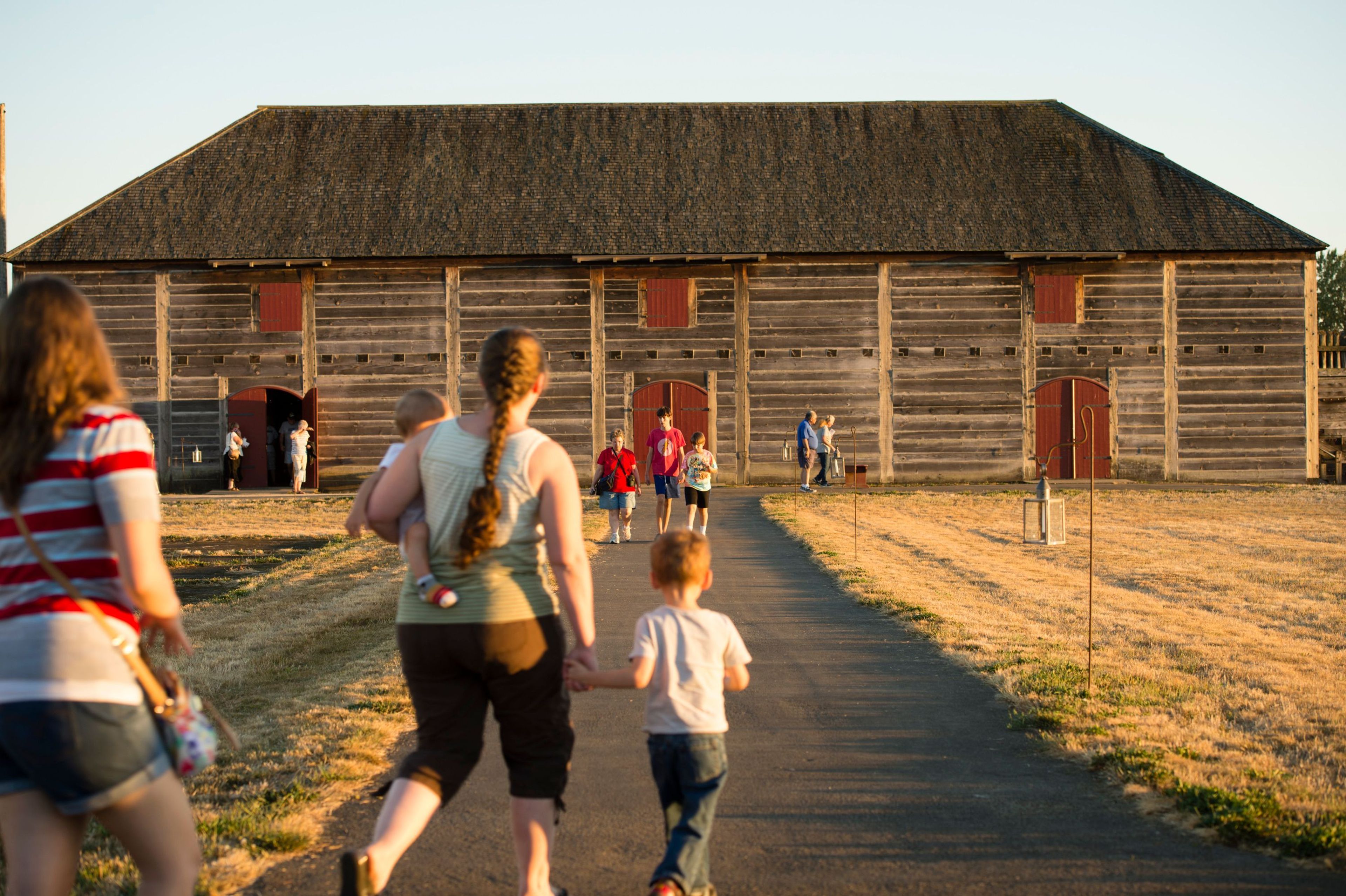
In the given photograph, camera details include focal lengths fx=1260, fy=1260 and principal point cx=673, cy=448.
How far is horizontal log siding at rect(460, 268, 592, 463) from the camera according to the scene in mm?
28812

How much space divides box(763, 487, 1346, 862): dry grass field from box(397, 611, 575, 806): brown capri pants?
2734mm

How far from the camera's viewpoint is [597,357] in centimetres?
2877

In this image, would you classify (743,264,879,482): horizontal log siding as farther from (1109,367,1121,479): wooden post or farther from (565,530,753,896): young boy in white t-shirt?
A: (565,530,753,896): young boy in white t-shirt

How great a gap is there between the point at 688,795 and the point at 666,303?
2512cm

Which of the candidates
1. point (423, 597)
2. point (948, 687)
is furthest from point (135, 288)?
point (423, 597)

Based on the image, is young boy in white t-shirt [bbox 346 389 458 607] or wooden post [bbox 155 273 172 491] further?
wooden post [bbox 155 273 172 491]

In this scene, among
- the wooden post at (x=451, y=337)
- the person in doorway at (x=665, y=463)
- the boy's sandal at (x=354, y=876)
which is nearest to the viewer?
the boy's sandal at (x=354, y=876)

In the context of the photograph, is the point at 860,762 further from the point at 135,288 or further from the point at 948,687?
the point at 135,288

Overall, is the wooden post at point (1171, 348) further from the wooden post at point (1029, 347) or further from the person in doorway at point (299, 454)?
the person in doorway at point (299, 454)

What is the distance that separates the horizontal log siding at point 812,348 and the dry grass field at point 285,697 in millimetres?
13276

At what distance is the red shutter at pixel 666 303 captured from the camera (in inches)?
1129

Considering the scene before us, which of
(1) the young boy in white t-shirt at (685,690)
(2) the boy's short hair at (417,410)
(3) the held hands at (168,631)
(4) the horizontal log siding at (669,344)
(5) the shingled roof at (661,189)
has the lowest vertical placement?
(1) the young boy in white t-shirt at (685,690)

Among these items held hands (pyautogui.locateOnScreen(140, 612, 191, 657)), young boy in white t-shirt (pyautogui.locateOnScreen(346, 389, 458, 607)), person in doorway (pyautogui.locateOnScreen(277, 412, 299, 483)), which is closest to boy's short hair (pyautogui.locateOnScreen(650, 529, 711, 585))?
young boy in white t-shirt (pyautogui.locateOnScreen(346, 389, 458, 607))

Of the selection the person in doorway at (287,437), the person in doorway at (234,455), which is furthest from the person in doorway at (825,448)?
the person in doorway at (234,455)
